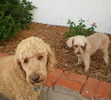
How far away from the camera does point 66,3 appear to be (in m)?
4.37

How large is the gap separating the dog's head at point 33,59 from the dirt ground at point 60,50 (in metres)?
1.27

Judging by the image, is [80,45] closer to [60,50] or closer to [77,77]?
[77,77]

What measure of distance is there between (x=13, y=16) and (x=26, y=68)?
273 centimetres

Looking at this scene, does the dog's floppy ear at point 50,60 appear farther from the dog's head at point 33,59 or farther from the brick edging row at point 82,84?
the brick edging row at point 82,84

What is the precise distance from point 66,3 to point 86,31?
2.60 feet

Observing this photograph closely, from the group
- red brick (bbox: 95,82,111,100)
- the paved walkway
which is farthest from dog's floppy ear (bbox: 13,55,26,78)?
red brick (bbox: 95,82,111,100)

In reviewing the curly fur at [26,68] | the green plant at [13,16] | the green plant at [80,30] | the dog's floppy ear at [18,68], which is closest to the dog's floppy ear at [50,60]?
the curly fur at [26,68]

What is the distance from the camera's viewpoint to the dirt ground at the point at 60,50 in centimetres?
327

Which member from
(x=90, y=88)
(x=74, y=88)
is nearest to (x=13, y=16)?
(x=74, y=88)

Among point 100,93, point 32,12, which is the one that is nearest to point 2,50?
point 32,12

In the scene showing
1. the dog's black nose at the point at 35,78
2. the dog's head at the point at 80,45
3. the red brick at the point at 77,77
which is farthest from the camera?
the dog's head at the point at 80,45

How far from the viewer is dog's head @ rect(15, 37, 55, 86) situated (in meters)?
2.01

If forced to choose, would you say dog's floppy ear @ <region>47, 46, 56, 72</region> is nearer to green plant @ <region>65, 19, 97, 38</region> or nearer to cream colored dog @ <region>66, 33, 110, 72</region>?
cream colored dog @ <region>66, 33, 110, 72</region>

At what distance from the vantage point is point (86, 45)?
10.4ft
